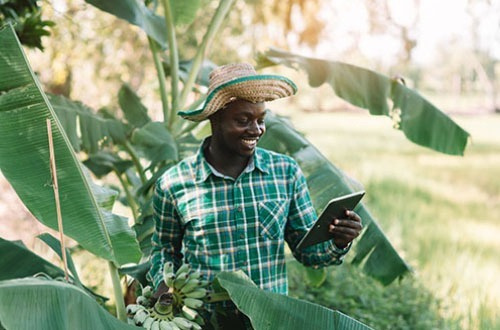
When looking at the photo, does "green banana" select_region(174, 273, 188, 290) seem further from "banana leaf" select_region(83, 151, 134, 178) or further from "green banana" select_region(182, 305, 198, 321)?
"banana leaf" select_region(83, 151, 134, 178)

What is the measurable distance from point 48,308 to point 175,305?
0.58 metres

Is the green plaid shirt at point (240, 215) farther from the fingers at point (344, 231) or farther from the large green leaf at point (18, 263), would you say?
the large green leaf at point (18, 263)

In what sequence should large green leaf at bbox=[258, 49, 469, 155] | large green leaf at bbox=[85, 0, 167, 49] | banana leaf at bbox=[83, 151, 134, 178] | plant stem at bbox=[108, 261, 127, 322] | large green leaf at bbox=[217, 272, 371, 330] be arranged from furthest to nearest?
banana leaf at bbox=[83, 151, 134, 178] → large green leaf at bbox=[258, 49, 469, 155] → large green leaf at bbox=[85, 0, 167, 49] → plant stem at bbox=[108, 261, 127, 322] → large green leaf at bbox=[217, 272, 371, 330]

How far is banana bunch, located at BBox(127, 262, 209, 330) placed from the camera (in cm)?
208

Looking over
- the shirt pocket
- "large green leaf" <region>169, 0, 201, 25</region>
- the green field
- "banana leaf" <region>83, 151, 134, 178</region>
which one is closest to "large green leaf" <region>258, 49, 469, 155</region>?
the green field

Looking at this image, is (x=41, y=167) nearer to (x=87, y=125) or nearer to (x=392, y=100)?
(x=87, y=125)

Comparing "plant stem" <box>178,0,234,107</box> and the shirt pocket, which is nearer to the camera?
the shirt pocket

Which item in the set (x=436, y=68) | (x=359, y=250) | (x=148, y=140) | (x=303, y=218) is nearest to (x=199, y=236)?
(x=303, y=218)

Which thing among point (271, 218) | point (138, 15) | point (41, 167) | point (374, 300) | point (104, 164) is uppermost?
point (138, 15)

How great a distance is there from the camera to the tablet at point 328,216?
2020mm

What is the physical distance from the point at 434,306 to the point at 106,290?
2407 millimetres

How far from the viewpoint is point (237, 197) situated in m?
2.22

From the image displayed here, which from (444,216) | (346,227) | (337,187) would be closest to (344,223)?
(346,227)

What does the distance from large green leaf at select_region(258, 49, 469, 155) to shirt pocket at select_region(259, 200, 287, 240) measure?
149 centimetres
